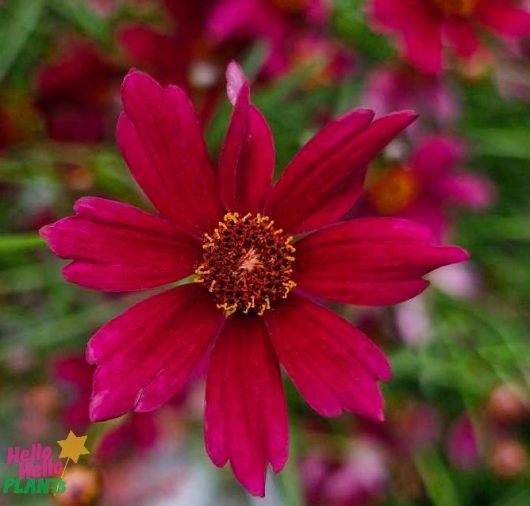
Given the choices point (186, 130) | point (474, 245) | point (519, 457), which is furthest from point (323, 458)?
point (186, 130)

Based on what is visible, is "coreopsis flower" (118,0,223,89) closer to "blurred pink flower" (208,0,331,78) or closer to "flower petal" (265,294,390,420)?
"blurred pink flower" (208,0,331,78)

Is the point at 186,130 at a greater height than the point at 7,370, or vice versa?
the point at 186,130

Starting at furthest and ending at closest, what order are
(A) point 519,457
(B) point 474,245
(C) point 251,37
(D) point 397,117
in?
(B) point 474,245 < (A) point 519,457 < (C) point 251,37 < (D) point 397,117

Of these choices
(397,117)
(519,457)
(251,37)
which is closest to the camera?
(397,117)

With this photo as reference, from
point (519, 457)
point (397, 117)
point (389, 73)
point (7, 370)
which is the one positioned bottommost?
point (7, 370)

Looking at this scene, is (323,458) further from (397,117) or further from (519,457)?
(397,117)

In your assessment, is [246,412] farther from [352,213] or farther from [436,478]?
[436,478]

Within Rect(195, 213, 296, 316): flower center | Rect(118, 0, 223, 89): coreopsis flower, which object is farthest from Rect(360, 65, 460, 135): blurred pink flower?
Rect(195, 213, 296, 316): flower center

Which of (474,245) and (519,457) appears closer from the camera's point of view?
A: (519,457)
